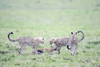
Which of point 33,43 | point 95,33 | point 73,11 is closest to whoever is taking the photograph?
point 33,43

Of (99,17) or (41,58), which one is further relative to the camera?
(99,17)

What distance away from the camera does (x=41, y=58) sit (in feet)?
31.3

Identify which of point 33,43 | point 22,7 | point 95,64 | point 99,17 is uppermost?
point 22,7

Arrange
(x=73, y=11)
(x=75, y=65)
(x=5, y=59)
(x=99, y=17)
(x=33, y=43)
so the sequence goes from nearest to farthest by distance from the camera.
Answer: (x=75, y=65) < (x=5, y=59) < (x=33, y=43) < (x=99, y=17) < (x=73, y=11)

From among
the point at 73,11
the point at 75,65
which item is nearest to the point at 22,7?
the point at 73,11

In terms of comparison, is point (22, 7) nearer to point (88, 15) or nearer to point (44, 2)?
point (44, 2)

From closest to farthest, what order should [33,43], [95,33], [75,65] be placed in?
1. [75,65]
2. [33,43]
3. [95,33]

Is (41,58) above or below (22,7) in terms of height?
below

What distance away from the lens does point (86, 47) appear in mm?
11516

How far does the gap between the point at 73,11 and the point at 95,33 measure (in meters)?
11.8

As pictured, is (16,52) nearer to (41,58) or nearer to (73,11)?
(41,58)

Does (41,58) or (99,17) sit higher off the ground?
(99,17)

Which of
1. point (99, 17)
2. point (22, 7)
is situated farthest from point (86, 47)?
point (22, 7)

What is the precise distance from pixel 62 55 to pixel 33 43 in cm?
152
